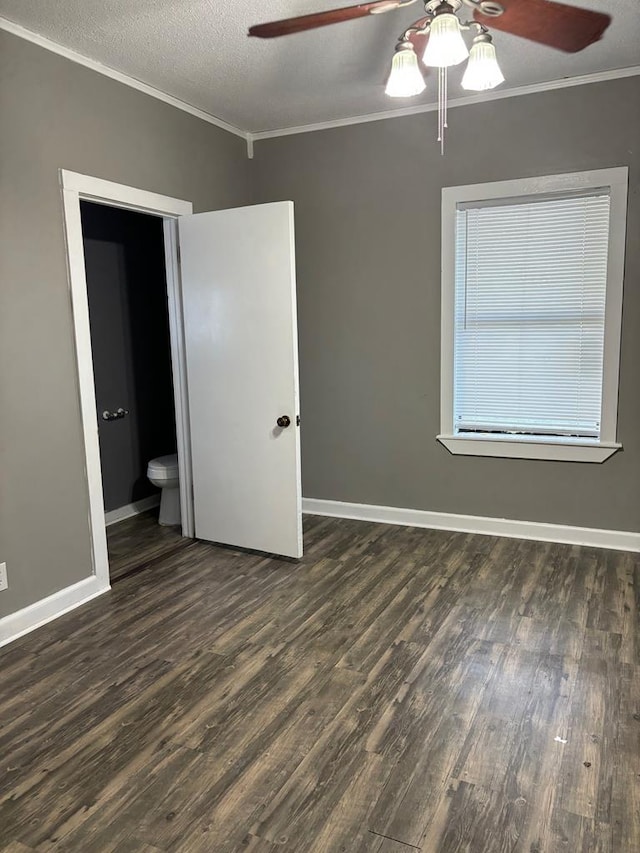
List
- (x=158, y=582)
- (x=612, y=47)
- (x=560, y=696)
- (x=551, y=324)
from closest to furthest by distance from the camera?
(x=560, y=696)
(x=612, y=47)
(x=158, y=582)
(x=551, y=324)

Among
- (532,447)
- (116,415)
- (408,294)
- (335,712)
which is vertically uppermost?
(408,294)

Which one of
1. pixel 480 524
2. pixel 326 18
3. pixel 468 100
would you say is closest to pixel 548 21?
pixel 326 18

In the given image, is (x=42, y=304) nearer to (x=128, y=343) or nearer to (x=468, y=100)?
(x=128, y=343)

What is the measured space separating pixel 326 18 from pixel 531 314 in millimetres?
2188

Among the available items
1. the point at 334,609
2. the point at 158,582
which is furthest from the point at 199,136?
the point at 334,609

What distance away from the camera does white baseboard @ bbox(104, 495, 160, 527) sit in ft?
14.7

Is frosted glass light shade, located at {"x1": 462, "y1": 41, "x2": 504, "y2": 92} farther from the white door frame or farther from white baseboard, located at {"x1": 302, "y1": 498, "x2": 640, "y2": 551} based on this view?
white baseboard, located at {"x1": 302, "y1": 498, "x2": 640, "y2": 551}

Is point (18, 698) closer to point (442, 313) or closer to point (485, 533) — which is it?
point (485, 533)

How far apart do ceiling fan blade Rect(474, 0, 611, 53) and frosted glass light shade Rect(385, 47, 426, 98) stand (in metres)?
0.25

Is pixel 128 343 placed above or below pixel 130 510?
above

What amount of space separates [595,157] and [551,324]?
931mm

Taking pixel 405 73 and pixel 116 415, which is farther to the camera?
pixel 116 415

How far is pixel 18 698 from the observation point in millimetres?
2365

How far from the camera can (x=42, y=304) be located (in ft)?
9.42
